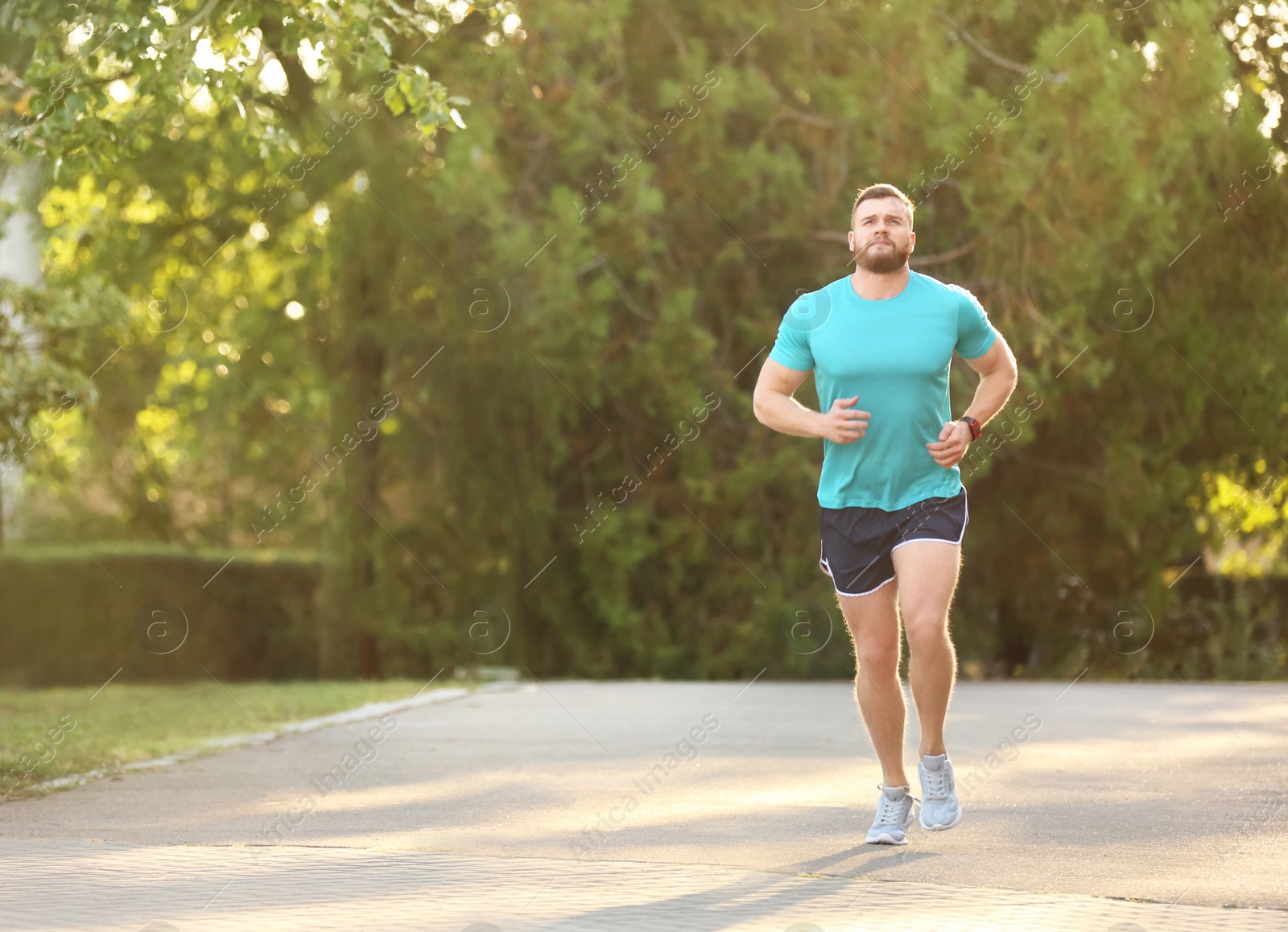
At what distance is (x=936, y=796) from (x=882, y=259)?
1.89 metres

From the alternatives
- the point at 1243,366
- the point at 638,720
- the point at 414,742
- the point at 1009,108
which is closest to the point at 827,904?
the point at 414,742

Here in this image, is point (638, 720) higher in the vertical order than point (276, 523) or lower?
lower

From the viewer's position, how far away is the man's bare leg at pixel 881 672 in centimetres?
603

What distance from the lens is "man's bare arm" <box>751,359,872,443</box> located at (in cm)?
586

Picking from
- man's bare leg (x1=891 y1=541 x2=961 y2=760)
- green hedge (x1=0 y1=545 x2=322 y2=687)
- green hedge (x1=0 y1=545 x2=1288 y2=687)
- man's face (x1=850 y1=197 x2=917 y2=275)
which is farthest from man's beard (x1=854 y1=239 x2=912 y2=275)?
green hedge (x1=0 y1=545 x2=322 y2=687)

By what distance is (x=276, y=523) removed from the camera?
23391mm

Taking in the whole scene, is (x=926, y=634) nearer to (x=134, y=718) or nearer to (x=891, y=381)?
(x=891, y=381)

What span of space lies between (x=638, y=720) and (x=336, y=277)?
911 centimetres

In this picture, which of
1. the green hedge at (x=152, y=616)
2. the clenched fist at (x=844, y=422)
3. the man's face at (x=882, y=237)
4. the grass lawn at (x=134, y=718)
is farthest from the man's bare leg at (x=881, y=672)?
the green hedge at (x=152, y=616)

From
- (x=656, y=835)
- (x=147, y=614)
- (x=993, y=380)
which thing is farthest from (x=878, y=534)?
(x=147, y=614)

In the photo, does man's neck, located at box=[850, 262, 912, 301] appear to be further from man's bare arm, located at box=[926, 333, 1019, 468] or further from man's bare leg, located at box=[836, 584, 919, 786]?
man's bare leg, located at box=[836, 584, 919, 786]

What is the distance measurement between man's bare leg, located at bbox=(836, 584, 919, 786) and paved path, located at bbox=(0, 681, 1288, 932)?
1.11ft

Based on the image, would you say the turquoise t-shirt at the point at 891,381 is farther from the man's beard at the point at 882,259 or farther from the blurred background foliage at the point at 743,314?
the blurred background foliage at the point at 743,314

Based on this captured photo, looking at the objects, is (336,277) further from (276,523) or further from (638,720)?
(638,720)
